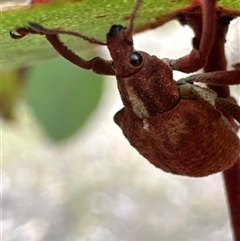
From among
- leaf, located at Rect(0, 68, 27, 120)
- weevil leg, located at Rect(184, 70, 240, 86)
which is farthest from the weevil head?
leaf, located at Rect(0, 68, 27, 120)

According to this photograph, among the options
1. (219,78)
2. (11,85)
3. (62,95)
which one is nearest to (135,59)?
(219,78)

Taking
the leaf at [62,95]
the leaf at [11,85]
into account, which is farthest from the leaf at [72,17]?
the leaf at [11,85]

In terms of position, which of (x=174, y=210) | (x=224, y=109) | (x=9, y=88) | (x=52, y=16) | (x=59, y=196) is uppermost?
(x=9, y=88)

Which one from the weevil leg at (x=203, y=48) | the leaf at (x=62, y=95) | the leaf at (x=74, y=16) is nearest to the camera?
the leaf at (x=74, y=16)

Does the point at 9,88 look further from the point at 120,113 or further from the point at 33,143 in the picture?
the point at 120,113

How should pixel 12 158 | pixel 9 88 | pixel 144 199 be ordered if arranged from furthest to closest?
pixel 12 158 → pixel 144 199 → pixel 9 88

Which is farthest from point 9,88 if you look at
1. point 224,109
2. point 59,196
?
point 224,109

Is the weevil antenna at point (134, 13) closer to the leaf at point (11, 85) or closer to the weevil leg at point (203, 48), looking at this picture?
the weevil leg at point (203, 48)
